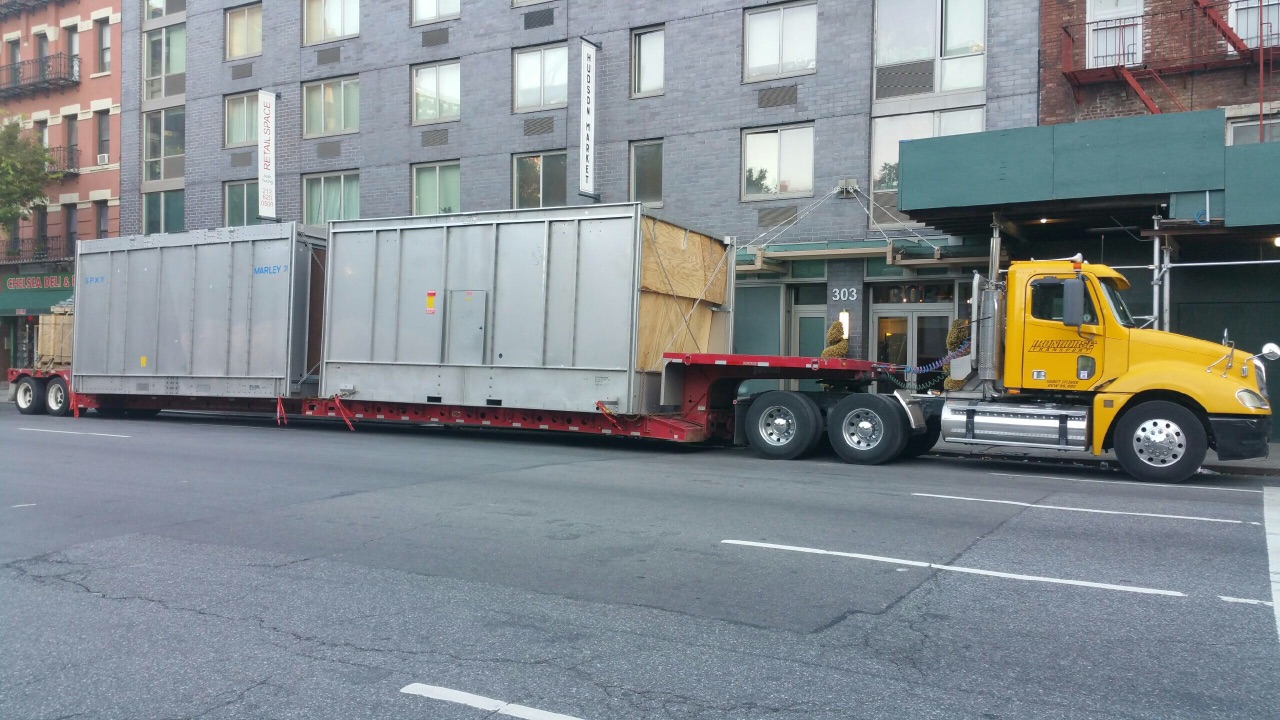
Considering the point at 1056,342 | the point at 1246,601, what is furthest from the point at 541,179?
the point at 1246,601

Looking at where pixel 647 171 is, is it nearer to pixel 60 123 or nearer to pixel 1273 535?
pixel 1273 535

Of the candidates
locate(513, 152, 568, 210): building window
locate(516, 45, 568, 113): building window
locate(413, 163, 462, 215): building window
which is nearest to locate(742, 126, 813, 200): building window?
locate(513, 152, 568, 210): building window

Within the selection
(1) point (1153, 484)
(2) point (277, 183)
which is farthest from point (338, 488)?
(2) point (277, 183)

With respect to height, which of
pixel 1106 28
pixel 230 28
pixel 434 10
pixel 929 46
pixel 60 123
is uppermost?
pixel 230 28

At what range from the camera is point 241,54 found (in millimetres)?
29281

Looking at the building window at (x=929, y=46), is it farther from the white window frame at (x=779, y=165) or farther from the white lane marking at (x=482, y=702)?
the white lane marking at (x=482, y=702)

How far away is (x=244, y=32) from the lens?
29234mm

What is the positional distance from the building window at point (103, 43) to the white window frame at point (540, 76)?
16778mm

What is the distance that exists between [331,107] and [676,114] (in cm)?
1057

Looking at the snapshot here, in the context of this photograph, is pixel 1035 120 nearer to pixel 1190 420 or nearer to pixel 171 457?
pixel 1190 420

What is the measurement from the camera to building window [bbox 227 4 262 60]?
28969mm

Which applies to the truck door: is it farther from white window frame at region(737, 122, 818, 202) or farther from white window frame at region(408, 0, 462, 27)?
white window frame at region(408, 0, 462, 27)

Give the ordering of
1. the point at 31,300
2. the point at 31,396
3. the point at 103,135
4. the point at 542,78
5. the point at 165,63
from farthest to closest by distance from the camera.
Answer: the point at 31,300 < the point at 103,135 < the point at 165,63 < the point at 542,78 < the point at 31,396

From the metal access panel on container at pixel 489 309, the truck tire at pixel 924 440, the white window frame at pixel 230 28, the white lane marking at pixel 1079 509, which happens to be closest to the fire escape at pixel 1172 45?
the truck tire at pixel 924 440
